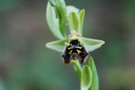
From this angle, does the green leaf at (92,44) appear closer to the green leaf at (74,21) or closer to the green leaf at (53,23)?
the green leaf at (74,21)

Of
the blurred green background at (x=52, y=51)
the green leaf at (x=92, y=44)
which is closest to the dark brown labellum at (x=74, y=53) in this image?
the green leaf at (x=92, y=44)

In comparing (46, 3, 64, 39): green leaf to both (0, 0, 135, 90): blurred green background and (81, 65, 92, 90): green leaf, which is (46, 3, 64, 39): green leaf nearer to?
(81, 65, 92, 90): green leaf

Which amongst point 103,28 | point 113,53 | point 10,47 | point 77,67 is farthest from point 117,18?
point 77,67

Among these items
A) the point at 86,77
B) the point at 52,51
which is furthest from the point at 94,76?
the point at 52,51

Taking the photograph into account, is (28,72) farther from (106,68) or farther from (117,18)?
(117,18)

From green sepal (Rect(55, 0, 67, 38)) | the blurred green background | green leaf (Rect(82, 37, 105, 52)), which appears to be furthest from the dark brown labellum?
the blurred green background

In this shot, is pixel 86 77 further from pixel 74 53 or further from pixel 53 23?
pixel 53 23
